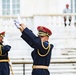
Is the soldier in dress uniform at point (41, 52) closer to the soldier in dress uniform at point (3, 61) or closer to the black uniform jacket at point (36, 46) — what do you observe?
the black uniform jacket at point (36, 46)

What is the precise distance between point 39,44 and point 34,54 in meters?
0.26

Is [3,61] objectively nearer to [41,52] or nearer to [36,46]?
[41,52]

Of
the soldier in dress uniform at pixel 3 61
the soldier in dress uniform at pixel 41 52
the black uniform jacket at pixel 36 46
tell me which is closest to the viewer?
the black uniform jacket at pixel 36 46

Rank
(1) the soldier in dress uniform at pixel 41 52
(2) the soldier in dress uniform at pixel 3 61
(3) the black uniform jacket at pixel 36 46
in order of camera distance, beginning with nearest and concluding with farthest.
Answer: (3) the black uniform jacket at pixel 36 46
(1) the soldier in dress uniform at pixel 41 52
(2) the soldier in dress uniform at pixel 3 61

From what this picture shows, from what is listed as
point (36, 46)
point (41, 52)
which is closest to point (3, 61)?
point (41, 52)

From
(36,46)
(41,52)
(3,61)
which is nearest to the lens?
(36,46)

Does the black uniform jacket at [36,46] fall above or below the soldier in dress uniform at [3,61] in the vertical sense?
above

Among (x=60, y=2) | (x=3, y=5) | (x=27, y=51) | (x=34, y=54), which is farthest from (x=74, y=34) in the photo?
(x=34, y=54)

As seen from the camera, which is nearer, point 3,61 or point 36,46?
point 36,46

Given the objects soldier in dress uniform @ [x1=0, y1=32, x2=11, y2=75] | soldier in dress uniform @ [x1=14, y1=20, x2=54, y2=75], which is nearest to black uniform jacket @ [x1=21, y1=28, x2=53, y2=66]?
soldier in dress uniform @ [x1=14, y1=20, x2=54, y2=75]

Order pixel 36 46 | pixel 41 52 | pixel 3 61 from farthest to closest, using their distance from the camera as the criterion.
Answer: pixel 3 61 < pixel 41 52 < pixel 36 46

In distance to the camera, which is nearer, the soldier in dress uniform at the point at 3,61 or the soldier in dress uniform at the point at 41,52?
the soldier in dress uniform at the point at 41,52

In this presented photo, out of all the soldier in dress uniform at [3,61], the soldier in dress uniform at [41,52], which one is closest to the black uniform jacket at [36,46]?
the soldier in dress uniform at [41,52]

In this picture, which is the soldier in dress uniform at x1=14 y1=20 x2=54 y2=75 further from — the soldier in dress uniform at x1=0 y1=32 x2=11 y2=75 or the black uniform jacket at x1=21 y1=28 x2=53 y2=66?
the soldier in dress uniform at x1=0 y1=32 x2=11 y2=75
